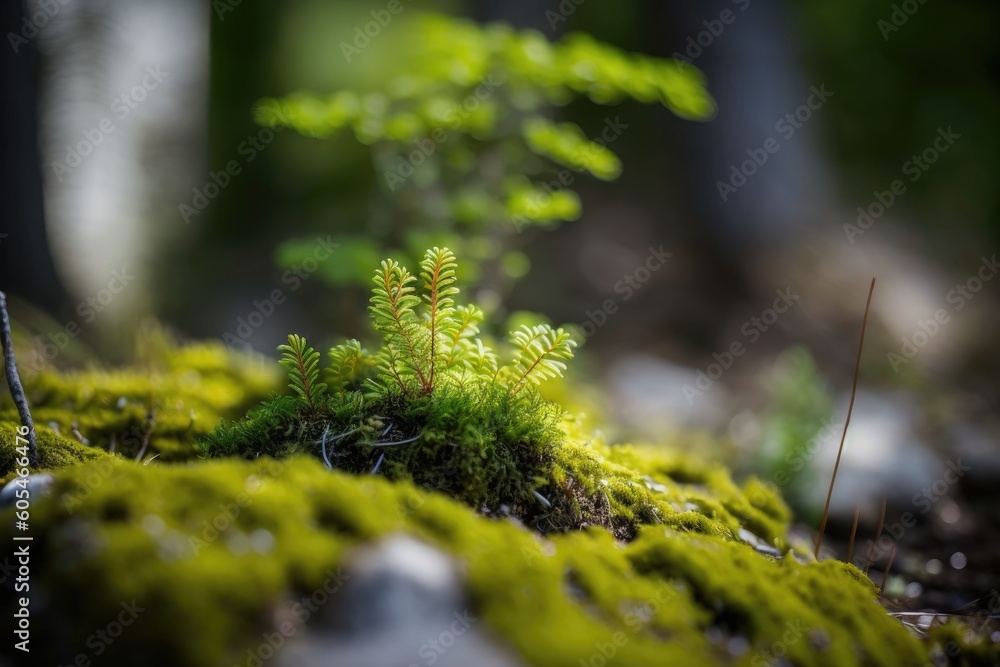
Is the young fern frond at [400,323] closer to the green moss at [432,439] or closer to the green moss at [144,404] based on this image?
the green moss at [432,439]

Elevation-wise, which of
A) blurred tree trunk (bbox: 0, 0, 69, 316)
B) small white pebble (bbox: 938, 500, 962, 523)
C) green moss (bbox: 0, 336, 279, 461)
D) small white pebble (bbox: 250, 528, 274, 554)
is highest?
small white pebble (bbox: 938, 500, 962, 523)

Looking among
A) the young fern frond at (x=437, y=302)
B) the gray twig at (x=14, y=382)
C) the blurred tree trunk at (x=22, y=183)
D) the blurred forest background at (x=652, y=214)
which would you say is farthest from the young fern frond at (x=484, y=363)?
the blurred tree trunk at (x=22, y=183)

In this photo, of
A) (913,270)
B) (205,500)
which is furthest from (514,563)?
(913,270)

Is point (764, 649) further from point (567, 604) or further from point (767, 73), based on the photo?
point (767, 73)

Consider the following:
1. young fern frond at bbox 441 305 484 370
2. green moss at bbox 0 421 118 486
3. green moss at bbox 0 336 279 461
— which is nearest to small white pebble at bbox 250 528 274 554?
young fern frond at bbox 441 305 484 370

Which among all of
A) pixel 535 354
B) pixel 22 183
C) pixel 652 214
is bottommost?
pixel 22 183

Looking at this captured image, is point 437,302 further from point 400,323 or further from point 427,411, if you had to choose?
point 427,411

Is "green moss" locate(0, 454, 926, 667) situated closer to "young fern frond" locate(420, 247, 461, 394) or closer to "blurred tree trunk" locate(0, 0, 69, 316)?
"young fern frond" locate(420, 247, 461, 394)

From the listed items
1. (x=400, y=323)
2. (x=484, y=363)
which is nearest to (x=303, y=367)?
(x=400, y=323)
